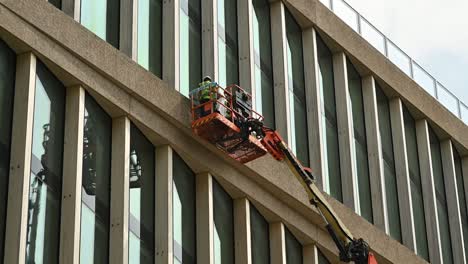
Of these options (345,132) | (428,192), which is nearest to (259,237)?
(345,132)

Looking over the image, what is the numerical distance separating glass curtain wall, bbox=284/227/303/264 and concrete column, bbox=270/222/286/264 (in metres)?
0.67

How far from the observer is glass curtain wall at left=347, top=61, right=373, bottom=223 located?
49406mm

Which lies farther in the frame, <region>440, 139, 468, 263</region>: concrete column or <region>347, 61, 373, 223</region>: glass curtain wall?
<region>440, 139, 468, 263</region>: concrete column

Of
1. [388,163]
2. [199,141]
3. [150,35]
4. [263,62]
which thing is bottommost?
[199,141]

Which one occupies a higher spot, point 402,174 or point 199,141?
point 402,174

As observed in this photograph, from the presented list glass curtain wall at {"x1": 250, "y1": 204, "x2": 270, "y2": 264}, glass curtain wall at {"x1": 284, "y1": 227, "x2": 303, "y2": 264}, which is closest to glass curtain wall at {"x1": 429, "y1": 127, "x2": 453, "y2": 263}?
glass curtain wall at {"x1": 284, "y1": 227, "x2": 303, "y2": 264}

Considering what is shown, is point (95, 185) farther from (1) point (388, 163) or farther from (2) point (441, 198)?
(2) point (441, 198)

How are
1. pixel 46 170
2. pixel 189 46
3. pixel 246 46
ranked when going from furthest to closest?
pixel 246 46, pixel 189 46, pixel 46 170

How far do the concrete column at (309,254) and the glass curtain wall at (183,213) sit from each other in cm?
652

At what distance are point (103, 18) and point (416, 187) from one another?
20.4 m

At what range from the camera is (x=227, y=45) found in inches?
1719

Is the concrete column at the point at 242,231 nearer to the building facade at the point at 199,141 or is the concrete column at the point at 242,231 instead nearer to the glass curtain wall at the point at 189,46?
the building facade at the point at 199,141

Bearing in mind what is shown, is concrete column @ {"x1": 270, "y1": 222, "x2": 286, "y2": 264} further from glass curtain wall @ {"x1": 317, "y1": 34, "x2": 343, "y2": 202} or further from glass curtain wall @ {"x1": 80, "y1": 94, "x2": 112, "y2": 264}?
glass curtain wall @ {"x1": 80, "y1": 94, "x2": 112, "y2": 264}

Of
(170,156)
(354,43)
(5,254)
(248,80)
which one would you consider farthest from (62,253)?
(354,43)
